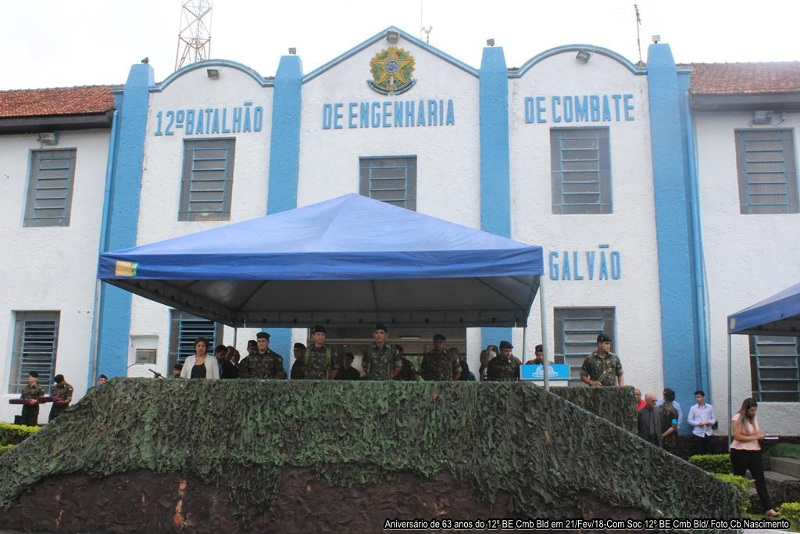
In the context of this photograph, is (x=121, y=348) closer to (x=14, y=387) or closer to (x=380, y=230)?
(x=14, y=387)

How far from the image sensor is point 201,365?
909 cm

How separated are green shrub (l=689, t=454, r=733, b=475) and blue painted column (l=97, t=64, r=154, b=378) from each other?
401 inches

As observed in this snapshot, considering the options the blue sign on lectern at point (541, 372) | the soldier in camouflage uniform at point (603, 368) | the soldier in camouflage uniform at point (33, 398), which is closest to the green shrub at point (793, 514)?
the soldier in camouflage uniform at point (603, 368)

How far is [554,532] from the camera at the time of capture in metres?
6.54

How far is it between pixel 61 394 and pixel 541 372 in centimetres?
849

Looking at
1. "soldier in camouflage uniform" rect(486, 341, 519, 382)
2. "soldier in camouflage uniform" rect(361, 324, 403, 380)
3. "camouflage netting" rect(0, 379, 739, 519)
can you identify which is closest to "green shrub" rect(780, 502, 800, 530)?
"camouflage netting" rect(0, 379, 739, 519)

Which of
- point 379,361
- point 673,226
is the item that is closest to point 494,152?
point 673,226

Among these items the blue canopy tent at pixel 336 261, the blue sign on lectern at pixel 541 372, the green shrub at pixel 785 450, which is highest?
the blue canopy tent at pixel 336 261

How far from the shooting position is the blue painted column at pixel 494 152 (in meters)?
13.4

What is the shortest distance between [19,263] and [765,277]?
14.3 m

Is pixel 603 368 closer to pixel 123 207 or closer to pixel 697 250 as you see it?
pixel 697 250

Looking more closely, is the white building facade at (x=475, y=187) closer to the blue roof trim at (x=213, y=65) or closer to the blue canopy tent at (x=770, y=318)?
the blue roof trim at (x=213, y=65)

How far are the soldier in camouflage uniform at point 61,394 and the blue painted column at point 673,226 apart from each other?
1061 cm

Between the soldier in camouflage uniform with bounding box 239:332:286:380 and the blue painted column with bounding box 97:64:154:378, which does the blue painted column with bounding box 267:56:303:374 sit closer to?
the blue painted column with bounding box 97:64:154:378
